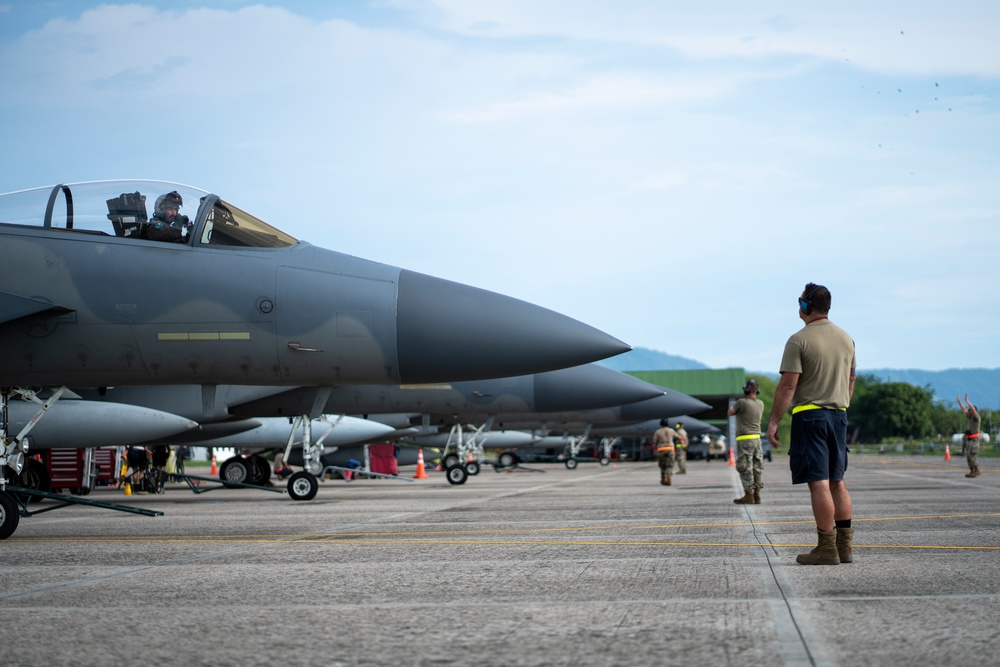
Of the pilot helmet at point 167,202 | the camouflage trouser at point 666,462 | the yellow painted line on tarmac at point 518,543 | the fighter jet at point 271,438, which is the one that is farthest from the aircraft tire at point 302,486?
the pilot helmet at point 167,202

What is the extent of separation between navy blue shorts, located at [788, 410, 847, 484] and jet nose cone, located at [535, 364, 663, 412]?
55.7 ft

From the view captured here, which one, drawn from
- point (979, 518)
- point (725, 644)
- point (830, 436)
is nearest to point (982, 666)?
point (725, 644)

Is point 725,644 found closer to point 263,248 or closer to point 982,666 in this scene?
point 982,666

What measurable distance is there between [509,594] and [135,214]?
6.01 m

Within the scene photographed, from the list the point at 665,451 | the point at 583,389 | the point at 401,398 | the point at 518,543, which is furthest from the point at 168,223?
the point at 583,389

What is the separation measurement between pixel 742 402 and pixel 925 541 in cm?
760

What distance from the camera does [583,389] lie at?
81.0ft

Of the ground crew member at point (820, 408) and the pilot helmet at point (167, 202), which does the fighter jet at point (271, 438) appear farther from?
the ground crew member at point (820, 408)

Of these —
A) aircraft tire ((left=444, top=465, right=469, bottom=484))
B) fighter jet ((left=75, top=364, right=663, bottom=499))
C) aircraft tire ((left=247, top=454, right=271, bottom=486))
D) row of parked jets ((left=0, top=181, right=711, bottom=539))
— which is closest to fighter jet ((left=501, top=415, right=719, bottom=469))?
fighter jet ((left=75, top=364, right=663, bottom=499))

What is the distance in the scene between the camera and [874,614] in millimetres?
4672

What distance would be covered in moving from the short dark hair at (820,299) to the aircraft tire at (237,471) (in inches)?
743

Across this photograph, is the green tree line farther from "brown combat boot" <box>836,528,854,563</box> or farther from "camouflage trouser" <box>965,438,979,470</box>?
"brown combat boot" <box>836,528,854,563</box>

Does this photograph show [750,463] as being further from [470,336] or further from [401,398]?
[401,398]

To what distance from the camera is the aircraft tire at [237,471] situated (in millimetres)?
24453
